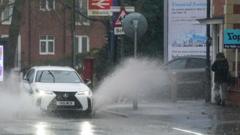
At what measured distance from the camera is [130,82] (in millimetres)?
25188

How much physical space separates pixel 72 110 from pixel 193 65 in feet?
27.1

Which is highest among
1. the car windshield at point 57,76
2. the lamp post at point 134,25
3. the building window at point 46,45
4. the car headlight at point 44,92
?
the lamp post at point 134,25

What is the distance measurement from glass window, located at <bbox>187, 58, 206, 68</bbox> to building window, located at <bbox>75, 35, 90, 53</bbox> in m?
33.9

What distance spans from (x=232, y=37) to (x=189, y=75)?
479 centimetres

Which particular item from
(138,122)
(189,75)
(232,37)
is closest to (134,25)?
(232,37)

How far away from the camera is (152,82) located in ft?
91.4

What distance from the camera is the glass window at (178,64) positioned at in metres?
28.6

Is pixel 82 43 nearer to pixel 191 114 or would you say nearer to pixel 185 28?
pixel 185 28

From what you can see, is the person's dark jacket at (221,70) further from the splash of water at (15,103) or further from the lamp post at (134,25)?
the splash of water at (15,103)

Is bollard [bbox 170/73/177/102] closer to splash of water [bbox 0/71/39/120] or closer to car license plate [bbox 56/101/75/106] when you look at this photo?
splash of water [bbox 0/71/39/120]

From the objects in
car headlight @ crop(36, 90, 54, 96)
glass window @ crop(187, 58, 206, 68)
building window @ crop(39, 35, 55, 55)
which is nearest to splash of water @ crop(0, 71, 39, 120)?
car headlight @ crop(36, 90, 54, 96)

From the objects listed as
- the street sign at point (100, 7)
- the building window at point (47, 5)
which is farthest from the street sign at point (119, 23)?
the building window at point (47, 5)

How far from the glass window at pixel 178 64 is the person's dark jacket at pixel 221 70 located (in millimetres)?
4592

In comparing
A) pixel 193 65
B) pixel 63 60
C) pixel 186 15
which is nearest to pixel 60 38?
pixel 63 60
